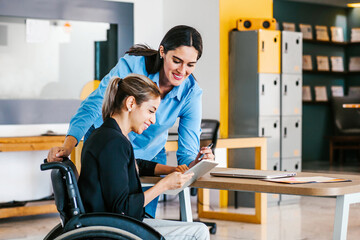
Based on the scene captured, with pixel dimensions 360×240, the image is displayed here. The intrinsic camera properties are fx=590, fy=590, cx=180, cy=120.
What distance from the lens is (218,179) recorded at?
233cm

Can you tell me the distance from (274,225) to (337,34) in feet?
21.1

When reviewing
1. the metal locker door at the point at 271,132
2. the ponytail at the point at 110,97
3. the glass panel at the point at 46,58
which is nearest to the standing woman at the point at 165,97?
the ponytail at the point at 110,97

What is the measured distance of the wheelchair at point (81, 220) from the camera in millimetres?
1818

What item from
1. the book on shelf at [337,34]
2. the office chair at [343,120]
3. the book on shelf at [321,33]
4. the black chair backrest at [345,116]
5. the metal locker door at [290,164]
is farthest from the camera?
the book on shelf at [337,34]

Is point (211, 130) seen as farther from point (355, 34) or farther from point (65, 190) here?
point (355, 34)

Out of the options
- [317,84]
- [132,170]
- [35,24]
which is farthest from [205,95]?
[317,84]

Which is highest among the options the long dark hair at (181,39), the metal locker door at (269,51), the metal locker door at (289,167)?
the metal locker door at (269,51)

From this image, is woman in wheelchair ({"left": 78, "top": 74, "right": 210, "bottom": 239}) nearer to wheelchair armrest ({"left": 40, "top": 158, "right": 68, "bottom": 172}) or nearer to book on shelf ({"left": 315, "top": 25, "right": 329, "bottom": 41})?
wheelchair armrest ({"left": 40, "top": 158, "right": 68, "bottom": 172})

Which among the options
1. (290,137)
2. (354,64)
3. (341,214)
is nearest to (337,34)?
(354,64)

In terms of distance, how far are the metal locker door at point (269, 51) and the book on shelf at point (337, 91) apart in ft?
15.6

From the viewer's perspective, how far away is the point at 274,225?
491 centimetres

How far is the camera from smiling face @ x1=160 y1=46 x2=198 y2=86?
235 cm

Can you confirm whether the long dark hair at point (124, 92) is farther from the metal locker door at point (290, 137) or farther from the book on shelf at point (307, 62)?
the book on shelf at point (307, 62)

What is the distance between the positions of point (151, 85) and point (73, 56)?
12.0 ft
